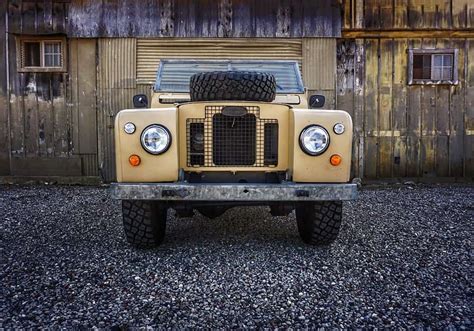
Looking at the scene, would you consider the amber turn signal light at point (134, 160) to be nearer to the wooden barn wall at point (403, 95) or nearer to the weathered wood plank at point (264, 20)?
the weathered wood plank at point (264, 20)

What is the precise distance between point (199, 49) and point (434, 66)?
4.74 meters

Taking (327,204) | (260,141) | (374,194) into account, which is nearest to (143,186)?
(260,141)

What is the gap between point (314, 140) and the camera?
9.37 feet

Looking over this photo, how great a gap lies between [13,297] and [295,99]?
2.94 m

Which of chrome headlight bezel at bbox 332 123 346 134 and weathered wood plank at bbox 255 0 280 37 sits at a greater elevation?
weathered wood plank at bbox 255 0 280 37

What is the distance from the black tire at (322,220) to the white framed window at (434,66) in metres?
5.52

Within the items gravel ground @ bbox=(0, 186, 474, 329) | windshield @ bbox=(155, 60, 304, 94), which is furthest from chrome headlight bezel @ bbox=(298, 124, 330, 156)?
windshield @ bbox=(155, 60, 304, 94)

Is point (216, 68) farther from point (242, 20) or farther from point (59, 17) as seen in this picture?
point (59, 17)

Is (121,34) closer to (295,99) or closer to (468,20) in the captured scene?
(295,99)

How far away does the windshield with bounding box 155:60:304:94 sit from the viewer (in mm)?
4059

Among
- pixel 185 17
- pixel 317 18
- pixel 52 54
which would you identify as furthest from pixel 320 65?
pixel 52 54

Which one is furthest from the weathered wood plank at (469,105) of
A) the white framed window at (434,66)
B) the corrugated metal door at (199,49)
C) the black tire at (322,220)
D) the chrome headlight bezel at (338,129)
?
the chrome headlight bezel at (338,129)

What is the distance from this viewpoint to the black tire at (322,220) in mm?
3072

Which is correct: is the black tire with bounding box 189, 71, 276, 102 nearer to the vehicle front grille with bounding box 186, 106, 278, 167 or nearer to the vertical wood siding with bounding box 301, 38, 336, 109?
the vehicle front grille with bounding box 186, 106, 278, 167
